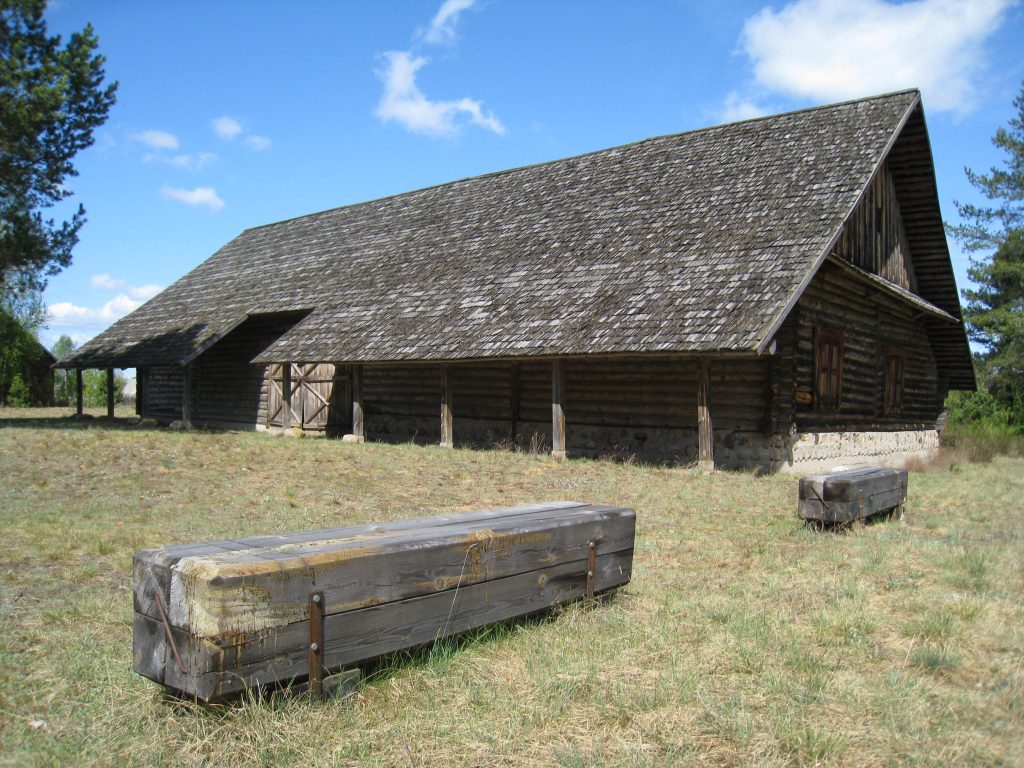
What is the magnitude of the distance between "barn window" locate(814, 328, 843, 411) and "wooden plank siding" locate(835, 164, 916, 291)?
5.55 ft

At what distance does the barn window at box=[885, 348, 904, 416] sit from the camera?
1928 cm

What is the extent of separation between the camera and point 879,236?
18109 millimetres

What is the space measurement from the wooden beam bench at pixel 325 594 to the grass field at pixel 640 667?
0.21 metres

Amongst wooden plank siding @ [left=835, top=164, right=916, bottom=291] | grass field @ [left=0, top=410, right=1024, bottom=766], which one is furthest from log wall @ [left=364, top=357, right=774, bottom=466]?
grass field @ [left=0, top=410, right=1024, bottom=766]

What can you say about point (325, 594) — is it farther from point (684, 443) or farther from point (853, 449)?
point (853, 449)

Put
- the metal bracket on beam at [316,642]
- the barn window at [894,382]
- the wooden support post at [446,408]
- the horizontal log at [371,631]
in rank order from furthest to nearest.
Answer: the barn window at [894,382]
the wooden support post at [446,408]
the metal bracket on beam at [316,642]
the horizontal log at [371,631]

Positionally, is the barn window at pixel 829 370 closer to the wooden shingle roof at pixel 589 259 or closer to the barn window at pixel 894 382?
the wooden shingle roof at pixel 589 259

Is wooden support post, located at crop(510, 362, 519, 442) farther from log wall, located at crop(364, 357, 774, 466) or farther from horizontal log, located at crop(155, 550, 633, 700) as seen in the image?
horizontal log, located at crop(155, 550, 633, 700)

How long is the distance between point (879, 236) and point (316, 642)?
17.8 meters

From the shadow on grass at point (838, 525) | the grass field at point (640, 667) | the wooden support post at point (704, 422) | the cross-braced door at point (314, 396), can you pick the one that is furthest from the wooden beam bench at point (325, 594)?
the cross-braced door at point (314, 396)

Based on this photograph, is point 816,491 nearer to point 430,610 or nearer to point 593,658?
point 593,658

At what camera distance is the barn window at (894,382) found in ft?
63.3

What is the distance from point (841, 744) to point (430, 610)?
1.96 metres

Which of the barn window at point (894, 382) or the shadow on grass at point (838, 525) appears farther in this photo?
the barn window at point (894, 382)
